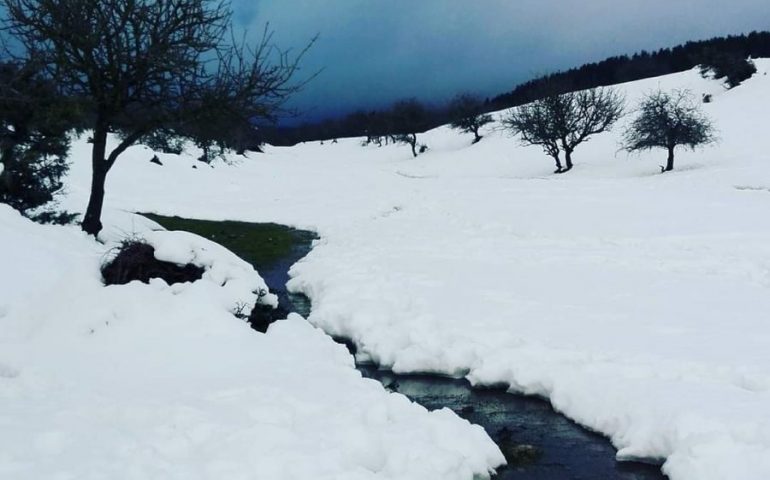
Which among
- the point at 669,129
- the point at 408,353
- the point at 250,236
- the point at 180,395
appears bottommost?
the point at 408,353

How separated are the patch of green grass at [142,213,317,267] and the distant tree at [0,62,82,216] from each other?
5.43 m

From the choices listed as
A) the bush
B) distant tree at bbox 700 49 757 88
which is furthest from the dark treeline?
the bush

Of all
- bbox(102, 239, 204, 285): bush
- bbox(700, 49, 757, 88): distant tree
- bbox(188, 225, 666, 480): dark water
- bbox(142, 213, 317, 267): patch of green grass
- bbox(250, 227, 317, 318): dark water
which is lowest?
bbox(188, 225, 666, 480): dark water

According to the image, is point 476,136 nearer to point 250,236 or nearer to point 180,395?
point 250,236

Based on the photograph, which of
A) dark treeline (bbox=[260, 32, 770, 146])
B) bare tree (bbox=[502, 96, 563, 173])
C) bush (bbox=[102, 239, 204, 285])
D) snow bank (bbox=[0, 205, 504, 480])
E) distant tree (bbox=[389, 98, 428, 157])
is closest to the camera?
snow bank (bbox=[0, 205, 504, 480])

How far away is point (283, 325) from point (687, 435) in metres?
5.83

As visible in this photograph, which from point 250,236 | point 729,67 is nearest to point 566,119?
point 729,67

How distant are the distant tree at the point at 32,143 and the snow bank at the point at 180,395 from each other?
4163 millimetres

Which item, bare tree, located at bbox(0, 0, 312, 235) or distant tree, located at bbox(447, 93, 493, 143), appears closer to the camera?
bare tree, located at bbox(0, 0, 312, 235)

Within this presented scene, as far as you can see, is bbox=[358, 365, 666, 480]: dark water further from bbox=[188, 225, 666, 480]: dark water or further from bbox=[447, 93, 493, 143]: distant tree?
bbox=[447, 93, 493, 143]: distant tree

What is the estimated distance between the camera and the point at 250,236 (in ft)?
69.6

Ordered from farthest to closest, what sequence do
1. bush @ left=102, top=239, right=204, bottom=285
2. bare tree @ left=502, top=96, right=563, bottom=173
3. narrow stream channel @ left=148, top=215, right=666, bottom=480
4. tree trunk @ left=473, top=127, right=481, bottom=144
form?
1. tree trunk @ left=473, top=127, right=481, bottom=144
2. bare tree @ left=502, top=96, right=563, bottom=173
3. bush @ left=102, top=239, right=204, bottom=285
4. narrow stream channel @ left=148, top=215, right=666, bottom=480

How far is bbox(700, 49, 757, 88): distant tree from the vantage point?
6438 centimetres

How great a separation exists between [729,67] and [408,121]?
39094mm
